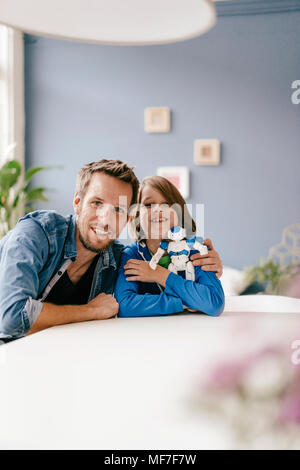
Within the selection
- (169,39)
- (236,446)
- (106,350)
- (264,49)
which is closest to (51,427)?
(236,446)

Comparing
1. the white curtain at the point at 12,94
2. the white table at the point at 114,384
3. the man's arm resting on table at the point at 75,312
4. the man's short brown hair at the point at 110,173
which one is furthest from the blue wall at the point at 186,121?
the white table at the point at 114,384

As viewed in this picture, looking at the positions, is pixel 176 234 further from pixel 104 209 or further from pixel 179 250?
pixel 104 209

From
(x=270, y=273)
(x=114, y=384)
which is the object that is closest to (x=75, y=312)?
(x=114, y=384)

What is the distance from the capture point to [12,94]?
82.4 inches

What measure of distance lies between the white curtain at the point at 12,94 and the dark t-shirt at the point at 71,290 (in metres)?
1.14

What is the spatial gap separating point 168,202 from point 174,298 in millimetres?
228

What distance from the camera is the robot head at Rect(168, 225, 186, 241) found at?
986mm

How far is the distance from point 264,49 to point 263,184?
0.78 meters

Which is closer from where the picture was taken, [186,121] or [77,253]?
[77,253]

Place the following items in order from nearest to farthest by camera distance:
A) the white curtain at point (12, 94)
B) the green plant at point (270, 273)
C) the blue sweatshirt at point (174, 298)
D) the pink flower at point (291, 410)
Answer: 1. the pink flower at point (291, 410)
2. the blue sweatshirt at point (174, 298)
3. the green plant at point (270, 273)
4. the white curtain at point (12, 94)

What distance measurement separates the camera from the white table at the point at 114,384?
29 cm

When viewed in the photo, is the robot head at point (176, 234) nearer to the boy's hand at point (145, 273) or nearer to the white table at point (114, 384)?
the boy's hand at point (145, 273)

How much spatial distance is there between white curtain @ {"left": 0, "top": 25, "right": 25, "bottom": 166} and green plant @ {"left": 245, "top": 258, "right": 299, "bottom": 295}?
4.48 feet

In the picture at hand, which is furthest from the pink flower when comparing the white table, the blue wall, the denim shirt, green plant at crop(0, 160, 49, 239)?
green plant at crop(0, 160, 49, 239)
